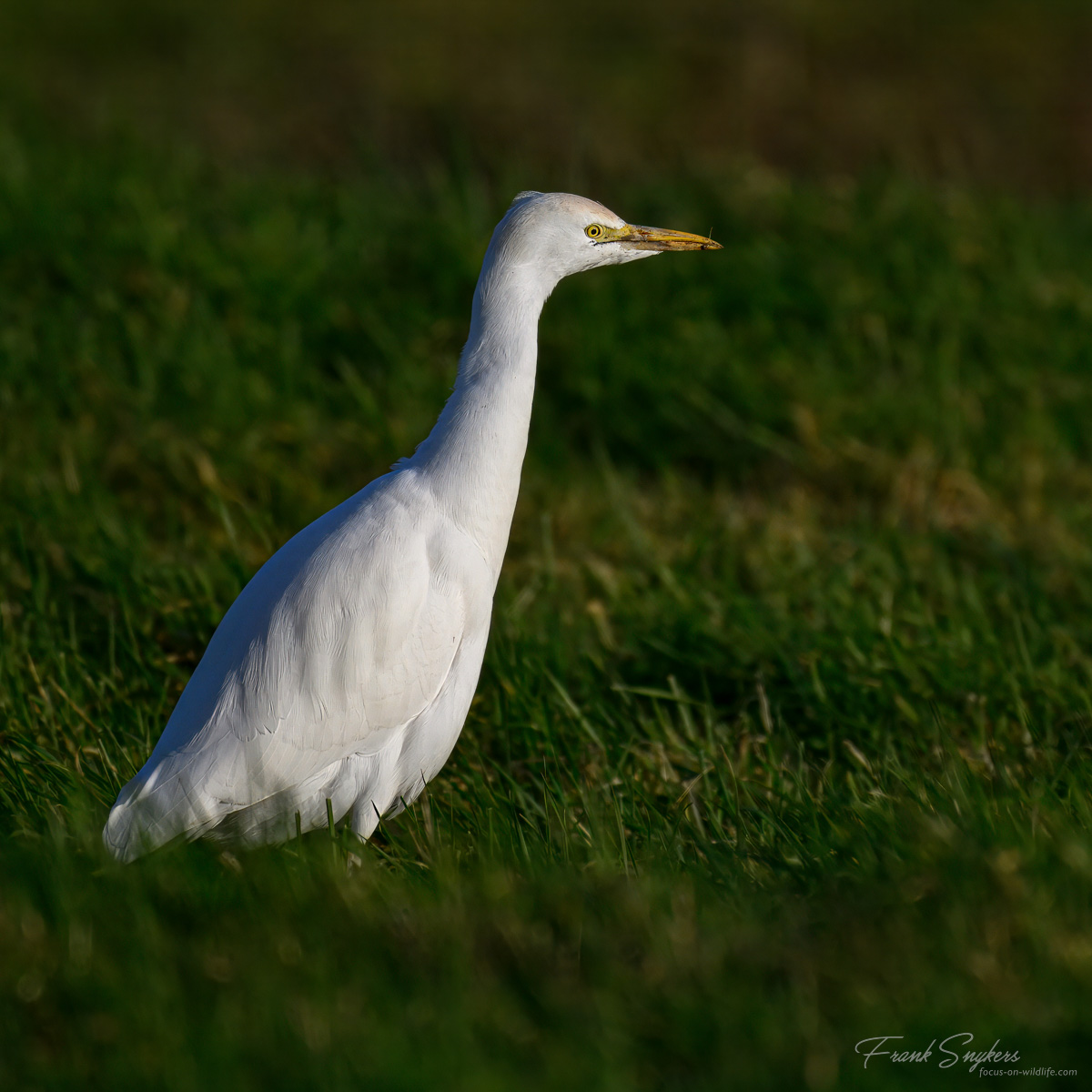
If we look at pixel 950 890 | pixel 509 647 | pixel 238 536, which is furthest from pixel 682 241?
pixel 238 536

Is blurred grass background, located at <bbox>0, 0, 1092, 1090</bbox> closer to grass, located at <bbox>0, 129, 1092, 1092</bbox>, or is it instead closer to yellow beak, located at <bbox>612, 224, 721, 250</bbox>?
grass, located at <bbox>0, 129, 1092, 1092</bbox>

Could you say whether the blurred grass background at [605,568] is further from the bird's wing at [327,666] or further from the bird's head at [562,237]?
the bird's head at [562,237]

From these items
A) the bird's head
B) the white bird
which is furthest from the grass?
the bird's head

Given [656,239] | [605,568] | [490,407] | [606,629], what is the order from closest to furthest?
[490,407] → [656,239] → [606,629] → [605,568]

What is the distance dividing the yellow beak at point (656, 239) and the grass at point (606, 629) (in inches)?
49.8

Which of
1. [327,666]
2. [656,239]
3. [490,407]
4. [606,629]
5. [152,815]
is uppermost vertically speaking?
[656,239]

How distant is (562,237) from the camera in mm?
3404

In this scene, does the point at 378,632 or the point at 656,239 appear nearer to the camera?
the point at 378,632

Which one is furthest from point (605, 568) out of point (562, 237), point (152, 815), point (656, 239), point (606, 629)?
point (152, 815)

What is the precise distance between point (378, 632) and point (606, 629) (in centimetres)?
134

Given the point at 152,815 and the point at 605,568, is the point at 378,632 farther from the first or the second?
the point at 605,568

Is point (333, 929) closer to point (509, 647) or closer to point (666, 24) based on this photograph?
point (509, 647)

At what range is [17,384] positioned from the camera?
5.45m

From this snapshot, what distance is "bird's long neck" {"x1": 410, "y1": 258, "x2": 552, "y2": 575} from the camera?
132 inches
